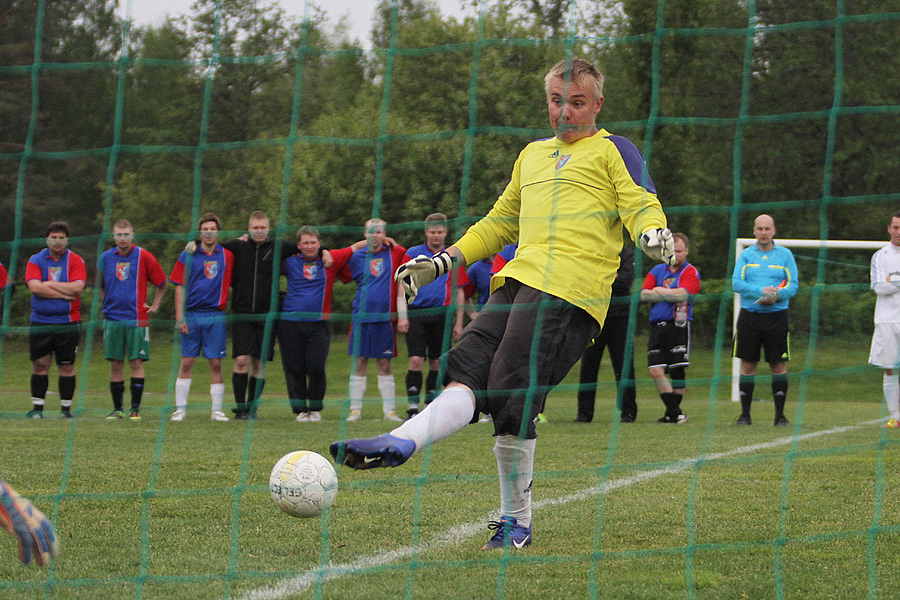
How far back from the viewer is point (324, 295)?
9.40m

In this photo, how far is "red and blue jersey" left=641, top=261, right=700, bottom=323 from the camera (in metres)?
9.05

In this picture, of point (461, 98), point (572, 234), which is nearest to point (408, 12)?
point (461, 98)

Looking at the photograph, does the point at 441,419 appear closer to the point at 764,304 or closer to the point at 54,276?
the point at 764,304

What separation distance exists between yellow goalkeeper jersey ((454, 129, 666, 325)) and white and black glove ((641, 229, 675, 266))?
13cm

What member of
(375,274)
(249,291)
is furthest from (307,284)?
(375,274)

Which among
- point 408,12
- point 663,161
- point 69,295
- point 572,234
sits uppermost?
point 408,12

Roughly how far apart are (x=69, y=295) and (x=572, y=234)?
6.54 meters

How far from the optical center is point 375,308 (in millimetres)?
9414

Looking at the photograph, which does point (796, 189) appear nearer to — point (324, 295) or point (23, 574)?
point (324, 295)

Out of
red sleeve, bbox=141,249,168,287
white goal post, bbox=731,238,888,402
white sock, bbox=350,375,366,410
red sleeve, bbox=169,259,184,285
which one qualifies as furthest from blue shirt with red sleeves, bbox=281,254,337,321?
white goal post, bbox=731,238,888,402

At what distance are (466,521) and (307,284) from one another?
5.31 m

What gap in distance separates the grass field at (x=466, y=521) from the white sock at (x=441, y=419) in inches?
20.1

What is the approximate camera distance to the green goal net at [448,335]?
362cm

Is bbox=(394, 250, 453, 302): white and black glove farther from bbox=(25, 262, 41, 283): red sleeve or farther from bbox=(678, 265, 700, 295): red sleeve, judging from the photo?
bbox=(25, 262, 41, 283): red sleeve
